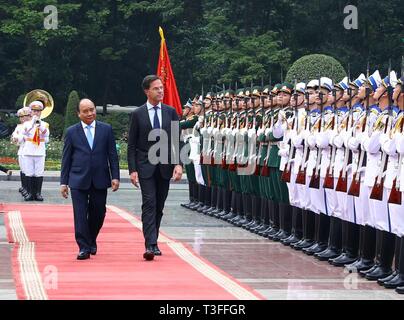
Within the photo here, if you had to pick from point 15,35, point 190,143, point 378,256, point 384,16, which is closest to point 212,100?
point 190,143

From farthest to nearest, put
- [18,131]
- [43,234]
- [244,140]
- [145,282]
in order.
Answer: [18,131], [244,140], [43,234], [145,282]

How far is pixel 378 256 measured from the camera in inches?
470

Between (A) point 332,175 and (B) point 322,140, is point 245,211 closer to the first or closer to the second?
(B) point 322,140

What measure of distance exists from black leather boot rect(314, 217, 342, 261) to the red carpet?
4.41 ft

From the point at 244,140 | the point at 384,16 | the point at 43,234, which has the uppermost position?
the point at 384,16

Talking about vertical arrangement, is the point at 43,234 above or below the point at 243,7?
below

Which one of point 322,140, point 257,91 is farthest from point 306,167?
A: point 257,91

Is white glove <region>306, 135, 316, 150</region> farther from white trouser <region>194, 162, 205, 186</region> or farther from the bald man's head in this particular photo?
white trouser <region>194, 162, 205, 186</region>

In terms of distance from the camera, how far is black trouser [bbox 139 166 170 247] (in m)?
13.4

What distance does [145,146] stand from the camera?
13.6 meters

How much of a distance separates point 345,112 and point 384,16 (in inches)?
1454

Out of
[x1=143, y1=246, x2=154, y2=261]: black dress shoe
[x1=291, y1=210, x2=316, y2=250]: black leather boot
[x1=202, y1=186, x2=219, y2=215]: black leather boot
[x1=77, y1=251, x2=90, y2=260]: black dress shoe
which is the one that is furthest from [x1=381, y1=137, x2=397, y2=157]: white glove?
[x1=202, y1=186, x2=219, y2=215]: black leather boot

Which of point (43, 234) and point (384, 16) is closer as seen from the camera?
point (43, 234)

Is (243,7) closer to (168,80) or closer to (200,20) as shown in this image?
(200,20)
